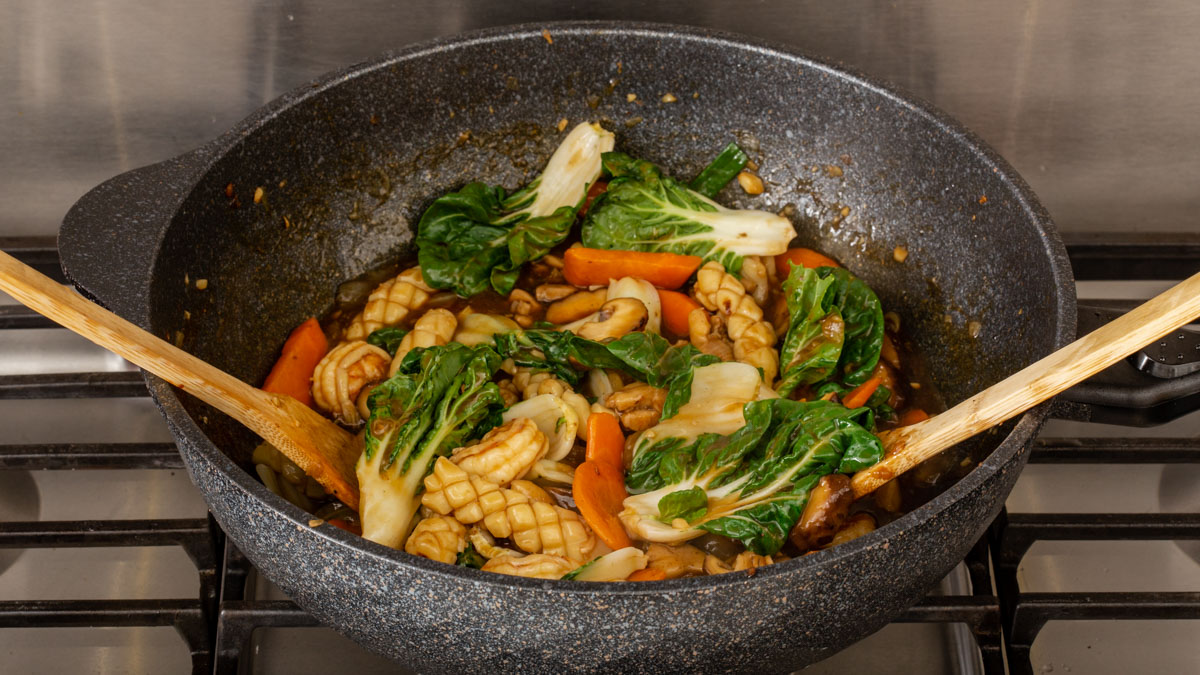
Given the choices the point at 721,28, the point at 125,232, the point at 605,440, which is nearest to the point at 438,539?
the point at 605,440

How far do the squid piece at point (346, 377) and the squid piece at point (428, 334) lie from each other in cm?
3

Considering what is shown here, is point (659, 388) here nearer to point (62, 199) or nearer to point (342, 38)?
point (342, 38)

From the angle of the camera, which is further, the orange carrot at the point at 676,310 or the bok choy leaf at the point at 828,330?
the orange carrot at the point at 676,310

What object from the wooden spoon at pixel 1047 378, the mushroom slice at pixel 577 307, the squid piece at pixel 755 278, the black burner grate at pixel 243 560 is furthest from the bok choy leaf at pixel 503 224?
the wooden spoon at pixel 1047 378

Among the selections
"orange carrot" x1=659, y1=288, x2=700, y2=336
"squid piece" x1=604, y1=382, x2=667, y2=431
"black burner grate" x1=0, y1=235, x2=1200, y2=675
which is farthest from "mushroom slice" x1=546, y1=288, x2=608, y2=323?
"black burner grate" x1=0, y1=235, x2=1200, y2=675

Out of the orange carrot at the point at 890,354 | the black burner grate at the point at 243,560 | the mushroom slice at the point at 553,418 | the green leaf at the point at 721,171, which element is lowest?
the black burner grate at the point at 243,560

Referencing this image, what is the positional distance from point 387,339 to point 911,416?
0.89m

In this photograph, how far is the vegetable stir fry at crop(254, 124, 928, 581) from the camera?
4.58ft

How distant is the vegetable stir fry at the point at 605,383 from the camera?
139 cm

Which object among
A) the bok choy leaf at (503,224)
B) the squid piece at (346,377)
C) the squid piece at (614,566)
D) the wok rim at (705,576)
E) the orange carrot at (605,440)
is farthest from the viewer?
the bok choy leaf at (503,224)

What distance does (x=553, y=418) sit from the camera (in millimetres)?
1555

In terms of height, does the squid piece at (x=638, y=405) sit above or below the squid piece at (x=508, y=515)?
above

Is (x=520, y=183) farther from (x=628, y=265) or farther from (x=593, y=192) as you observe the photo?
(x=628, y=265)

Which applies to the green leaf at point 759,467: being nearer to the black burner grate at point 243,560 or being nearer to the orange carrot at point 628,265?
the black burner grate at point 243,560
